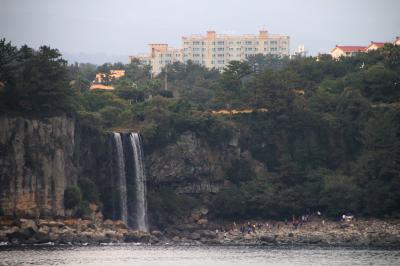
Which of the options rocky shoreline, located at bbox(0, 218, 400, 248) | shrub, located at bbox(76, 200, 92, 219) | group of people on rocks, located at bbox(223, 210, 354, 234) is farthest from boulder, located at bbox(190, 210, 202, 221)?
shrub, located at bbox(76, 200, 92, 219)

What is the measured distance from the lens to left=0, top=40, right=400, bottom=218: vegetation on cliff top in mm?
124500

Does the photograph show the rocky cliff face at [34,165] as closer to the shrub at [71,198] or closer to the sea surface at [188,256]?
the shrub at [71,198]

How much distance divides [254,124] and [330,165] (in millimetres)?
9211

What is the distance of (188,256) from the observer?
343 feet

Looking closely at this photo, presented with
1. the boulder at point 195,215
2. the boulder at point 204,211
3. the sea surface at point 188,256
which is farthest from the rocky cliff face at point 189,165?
the sea surface at point 188,256

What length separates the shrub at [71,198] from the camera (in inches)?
4678

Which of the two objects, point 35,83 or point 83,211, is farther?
point 35,83

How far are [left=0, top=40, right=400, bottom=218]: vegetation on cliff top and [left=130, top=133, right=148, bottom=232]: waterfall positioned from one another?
3.82ft

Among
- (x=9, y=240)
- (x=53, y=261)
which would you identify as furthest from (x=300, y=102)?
(x=53, y=261)

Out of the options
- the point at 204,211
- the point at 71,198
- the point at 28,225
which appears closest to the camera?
the point at 28,225

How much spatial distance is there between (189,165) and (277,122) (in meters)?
12.9

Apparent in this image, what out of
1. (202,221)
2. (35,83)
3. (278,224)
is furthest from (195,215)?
(35,83)

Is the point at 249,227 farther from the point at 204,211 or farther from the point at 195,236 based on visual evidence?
the point at 195,236

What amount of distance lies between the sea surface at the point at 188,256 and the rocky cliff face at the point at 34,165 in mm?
8184
